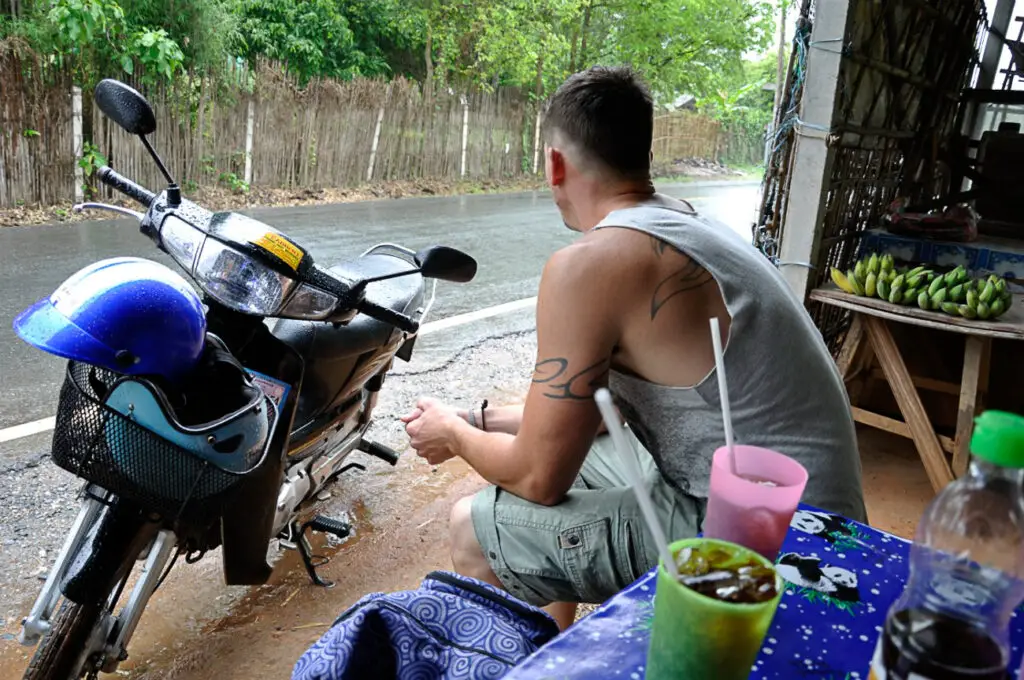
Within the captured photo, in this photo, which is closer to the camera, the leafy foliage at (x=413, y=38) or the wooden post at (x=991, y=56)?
the wooden post at (x=991, y=56)

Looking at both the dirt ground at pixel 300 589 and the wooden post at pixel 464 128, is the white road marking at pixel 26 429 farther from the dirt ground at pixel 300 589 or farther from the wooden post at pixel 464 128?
the wooden post at pixel 464 128

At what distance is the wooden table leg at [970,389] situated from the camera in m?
3.36

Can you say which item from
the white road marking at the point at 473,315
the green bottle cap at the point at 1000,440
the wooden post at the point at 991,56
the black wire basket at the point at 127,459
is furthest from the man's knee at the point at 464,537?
the wooden post at the point at 991,56

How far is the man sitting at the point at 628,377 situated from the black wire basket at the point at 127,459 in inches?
23.9

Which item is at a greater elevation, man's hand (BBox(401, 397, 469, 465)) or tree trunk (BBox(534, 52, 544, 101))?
tree trunk (BBox(534, 52, 544, 101))

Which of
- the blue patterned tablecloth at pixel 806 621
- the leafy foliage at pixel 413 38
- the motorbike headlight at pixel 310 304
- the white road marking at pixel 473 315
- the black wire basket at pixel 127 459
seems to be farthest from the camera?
the leafy foliage at pixel 413 38

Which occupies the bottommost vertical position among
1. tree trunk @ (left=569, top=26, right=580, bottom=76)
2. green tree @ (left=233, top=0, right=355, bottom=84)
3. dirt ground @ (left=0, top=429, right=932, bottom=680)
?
dirt ground @ (left=0, top=429, right=932, bottom=680)

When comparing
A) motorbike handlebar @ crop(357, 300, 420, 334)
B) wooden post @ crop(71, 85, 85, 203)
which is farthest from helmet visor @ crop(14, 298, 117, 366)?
wooden post @ crop(71, 85, 85, 203)

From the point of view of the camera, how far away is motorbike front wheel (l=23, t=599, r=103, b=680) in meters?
1.71

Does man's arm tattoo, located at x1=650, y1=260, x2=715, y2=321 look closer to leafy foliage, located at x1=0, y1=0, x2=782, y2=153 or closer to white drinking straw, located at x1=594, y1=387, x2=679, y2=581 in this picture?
white drinking straw, located at x1=594, y1=387, x2=679, y2=581

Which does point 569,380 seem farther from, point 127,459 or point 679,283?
point 127,459

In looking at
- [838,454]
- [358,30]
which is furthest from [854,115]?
[358,30]

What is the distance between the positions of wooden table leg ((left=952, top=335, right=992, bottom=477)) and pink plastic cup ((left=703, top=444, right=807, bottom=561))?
2.71m

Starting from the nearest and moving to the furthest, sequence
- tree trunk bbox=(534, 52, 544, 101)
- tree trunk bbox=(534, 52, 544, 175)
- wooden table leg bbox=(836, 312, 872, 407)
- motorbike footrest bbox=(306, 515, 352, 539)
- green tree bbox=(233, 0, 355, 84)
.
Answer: motorbike footrest bbox=(306, 515, 352, 539)
wooden table leg bbox=(836, 312, 872, 407)
green tree bbox=(233, 0, 355, 84)
tree trunk bbox=(534, 52, 544, 175)
tree trunk bbox=(534, 52, 544, 101)
